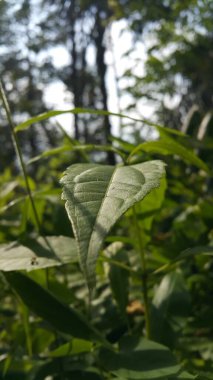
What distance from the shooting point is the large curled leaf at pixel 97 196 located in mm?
356

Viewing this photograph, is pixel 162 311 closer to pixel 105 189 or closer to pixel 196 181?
pixel 105 189

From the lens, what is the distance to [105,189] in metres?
0.43

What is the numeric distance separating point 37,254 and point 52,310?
60mm

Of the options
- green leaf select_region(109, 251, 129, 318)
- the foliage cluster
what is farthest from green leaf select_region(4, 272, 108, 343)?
green leaf select_region(109, 251, 129, 318)

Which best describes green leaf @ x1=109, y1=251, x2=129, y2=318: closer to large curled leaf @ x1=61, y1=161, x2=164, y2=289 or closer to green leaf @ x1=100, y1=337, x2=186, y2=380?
green leaf @ x1=100, y1=337, x2=186, y2=380

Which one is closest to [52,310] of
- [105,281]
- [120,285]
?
[120,285]

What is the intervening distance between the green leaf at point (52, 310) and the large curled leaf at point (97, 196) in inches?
5.4

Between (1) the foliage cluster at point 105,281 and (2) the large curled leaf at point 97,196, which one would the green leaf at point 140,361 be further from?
(2) the large curled leaf at point 97,196

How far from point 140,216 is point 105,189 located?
0.32m

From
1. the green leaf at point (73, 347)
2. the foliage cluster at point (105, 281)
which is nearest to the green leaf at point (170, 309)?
the foliage cluster at point (105, 281)

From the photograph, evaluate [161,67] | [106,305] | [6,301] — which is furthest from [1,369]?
[161,67]

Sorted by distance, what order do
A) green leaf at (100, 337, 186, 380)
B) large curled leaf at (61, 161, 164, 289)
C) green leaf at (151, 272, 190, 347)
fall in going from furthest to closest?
green leaf at (151, 272, 190, 347) → green leaf at (100, 337, 186, 380) → large curled leaf at (61, 161, 164, 289)

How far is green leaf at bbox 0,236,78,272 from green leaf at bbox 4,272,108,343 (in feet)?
0.09

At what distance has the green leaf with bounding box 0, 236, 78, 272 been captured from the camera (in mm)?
510
